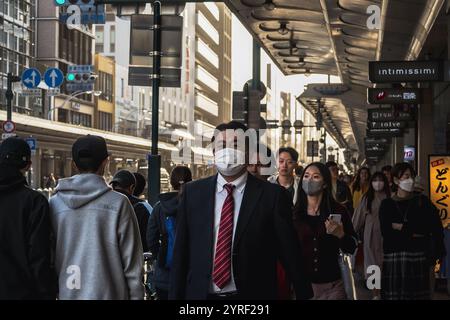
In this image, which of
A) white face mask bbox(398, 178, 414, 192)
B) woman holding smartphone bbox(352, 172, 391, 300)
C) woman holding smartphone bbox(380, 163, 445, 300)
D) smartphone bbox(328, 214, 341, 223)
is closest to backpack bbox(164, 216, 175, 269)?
smartphone bbox(328, 214, 341, 223)

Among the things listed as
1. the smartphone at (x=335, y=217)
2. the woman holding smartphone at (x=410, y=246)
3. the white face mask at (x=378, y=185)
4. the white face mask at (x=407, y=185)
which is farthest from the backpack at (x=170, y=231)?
the white face mask at (x=378, y=185)

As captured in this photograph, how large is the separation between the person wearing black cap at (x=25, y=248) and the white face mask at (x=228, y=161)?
977 mm

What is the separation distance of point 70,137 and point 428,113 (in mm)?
42448

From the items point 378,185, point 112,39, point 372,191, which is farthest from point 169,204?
point 112,39

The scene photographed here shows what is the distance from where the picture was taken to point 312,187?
6.52m

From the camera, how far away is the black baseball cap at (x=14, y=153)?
5.07 m

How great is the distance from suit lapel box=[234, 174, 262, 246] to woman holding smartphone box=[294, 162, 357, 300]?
1.41 meters

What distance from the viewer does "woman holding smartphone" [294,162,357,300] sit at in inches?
241

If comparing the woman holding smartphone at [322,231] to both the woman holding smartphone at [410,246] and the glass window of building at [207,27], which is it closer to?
the woman holding smartphone at [410,246]

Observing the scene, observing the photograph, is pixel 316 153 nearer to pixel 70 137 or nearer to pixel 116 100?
pixel 70 137

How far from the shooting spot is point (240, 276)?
463 cm

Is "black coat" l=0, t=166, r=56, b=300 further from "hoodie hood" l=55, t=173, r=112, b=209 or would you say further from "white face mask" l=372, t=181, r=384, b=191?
"white face mask" l=372, t=181, r=384, b=191
